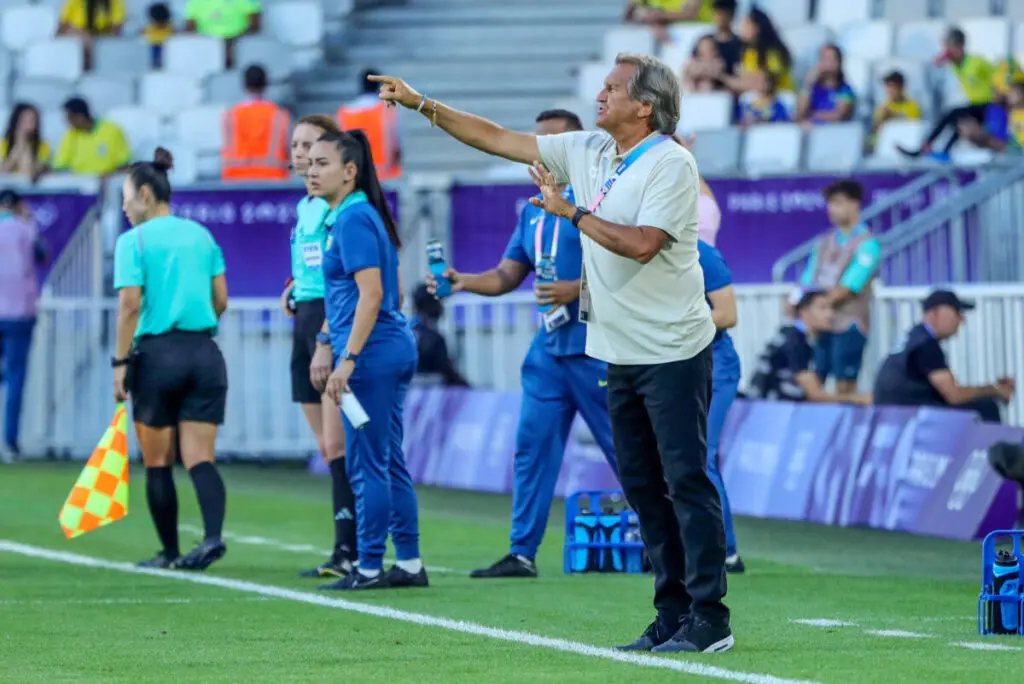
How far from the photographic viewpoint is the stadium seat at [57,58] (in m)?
24.7

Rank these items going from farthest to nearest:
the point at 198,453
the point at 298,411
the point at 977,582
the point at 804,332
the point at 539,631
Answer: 1. the point at 298,411
2. the point at 804,332
3. the point at 198,453
4. the point at 977,582
5. the point at 539,631

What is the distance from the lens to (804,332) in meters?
16.2

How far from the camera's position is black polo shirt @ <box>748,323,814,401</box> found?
15844 millimetres

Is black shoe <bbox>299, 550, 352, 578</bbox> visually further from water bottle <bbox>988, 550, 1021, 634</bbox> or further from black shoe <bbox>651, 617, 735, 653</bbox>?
water bottle <bbox>988, 550, 1021, 634</bbox>

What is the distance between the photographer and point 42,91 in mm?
24125

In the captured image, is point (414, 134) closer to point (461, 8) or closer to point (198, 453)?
point (461, 8)

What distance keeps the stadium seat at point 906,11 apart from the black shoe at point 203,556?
13807 millimetres

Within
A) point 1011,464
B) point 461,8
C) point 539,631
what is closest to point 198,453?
point 539,631

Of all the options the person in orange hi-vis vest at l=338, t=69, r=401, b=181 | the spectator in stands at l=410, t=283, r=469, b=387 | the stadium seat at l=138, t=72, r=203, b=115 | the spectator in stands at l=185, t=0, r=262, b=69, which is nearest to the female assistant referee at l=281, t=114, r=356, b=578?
the spectator in stands at l=410, t=283, r=469, b=387

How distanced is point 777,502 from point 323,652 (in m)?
7.58

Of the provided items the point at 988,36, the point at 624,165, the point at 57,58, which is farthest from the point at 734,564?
the point at 57,58

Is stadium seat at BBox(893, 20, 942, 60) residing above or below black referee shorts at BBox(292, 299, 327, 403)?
above

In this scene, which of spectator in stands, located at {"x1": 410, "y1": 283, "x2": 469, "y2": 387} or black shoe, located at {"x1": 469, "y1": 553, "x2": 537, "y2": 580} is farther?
spectator in stands, located at {"x1": 410, "y1": 283, "x2": 469, "y2": 387}

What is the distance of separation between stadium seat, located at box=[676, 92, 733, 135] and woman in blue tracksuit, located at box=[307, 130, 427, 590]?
11013mm
